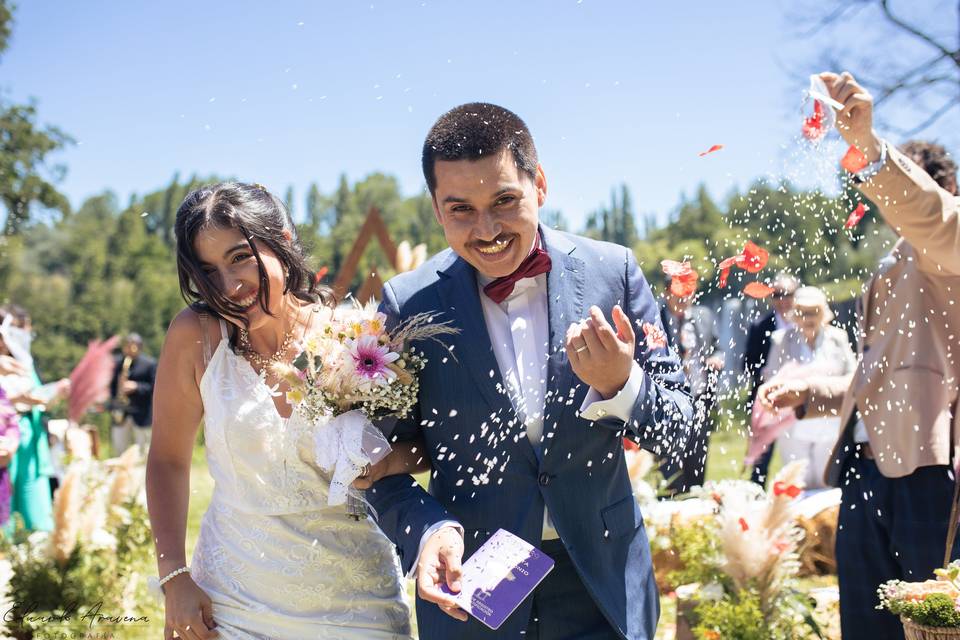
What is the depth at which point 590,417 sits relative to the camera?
7.97 ft

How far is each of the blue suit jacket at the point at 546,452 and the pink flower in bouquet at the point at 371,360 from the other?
0.50 feet

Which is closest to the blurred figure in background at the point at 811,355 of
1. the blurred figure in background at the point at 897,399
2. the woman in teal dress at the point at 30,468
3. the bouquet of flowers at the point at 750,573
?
the bouquet of flowers at the point at 750,573

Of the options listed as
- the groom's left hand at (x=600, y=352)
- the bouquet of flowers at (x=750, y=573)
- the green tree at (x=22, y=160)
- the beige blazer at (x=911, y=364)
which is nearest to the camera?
the groom's left hand at (x=600, y=352)

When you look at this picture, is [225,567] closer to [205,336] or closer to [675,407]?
[205,336]

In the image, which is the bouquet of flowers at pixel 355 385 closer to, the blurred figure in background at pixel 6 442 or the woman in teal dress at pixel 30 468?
the blurred figure in background at pixel 6 442

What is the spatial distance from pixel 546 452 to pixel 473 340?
0.38 metres

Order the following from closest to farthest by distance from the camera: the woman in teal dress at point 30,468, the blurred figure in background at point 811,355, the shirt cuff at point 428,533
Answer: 1. the shirt cuff at point 428,533
2. the woman in teal dress at point 30,468
3. the blurred figure in background at point 811,355

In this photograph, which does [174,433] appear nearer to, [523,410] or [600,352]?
[523,410]

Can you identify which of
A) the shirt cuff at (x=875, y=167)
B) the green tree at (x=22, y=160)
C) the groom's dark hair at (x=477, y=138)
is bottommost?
the shirt cuff at (x=875, y=167)

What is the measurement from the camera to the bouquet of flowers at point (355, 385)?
2.62m

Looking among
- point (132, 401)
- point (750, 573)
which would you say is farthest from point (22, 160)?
point (750, 573)

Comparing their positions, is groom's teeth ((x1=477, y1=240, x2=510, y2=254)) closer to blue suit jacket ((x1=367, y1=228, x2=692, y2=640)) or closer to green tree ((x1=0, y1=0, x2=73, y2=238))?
blue suit jacket ((x1=367, y1=228, x2=692, y2=640))

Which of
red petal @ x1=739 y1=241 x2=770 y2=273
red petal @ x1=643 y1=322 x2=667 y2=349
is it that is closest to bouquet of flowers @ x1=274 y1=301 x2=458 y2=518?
red petal @ x1=643 y1=322 x2=667 y2=349

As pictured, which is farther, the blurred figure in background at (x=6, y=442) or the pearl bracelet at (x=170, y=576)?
the blurred figure in background at (x=6, y=442)
